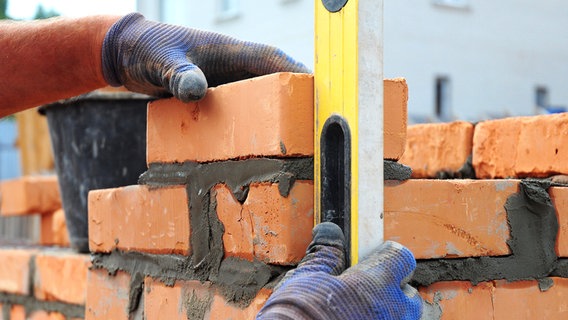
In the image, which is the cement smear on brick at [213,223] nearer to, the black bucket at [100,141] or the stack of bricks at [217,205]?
the stack of bricks at [217,205]

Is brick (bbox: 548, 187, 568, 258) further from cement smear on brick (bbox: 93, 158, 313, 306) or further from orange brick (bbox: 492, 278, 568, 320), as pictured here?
cement smear on brick (bbox: 93, 158, 313, 306)

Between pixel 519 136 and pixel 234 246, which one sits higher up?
pixel 519 136

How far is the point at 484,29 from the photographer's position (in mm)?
15984

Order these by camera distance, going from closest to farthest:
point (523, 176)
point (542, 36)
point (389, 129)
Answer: point (389, 129)
point (523, 176)
point (542, 36)

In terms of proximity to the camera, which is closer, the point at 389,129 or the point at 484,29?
the point at 389,129

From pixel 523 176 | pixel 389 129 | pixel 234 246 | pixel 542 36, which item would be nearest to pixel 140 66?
pixel 234 246

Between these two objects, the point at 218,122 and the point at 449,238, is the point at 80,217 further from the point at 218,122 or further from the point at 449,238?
the point at 449,238

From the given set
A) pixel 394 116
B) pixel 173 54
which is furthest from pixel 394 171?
pixel 173 54

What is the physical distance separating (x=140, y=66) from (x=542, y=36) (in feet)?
52.9

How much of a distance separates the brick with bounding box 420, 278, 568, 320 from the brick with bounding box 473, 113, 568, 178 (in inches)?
21.3

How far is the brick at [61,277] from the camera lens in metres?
3.36

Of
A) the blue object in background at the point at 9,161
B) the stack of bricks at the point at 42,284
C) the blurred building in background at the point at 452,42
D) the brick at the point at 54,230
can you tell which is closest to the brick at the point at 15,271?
the stack of bricks at the point at 42,284

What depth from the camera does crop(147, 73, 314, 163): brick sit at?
188cm

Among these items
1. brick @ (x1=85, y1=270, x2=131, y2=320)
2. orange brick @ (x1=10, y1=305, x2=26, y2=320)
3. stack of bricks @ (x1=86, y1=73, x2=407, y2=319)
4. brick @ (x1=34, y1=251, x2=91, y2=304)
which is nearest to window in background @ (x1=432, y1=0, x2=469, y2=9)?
orange brick @ (x1=10, y1=305, x2=26, y2=320)
